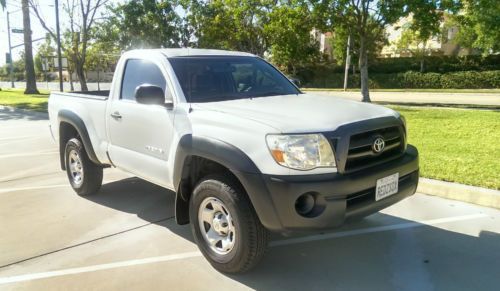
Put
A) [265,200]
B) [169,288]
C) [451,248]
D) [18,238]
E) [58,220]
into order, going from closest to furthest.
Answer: [265,200], [169,288], [451,248], [18,238], [58,220]

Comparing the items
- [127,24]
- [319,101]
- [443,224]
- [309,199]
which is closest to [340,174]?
[309,199]

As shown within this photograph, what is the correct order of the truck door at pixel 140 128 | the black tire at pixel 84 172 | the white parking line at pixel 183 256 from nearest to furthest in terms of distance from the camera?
the white parking line at pixel 183 256 → the truck door at pixel 140 128 → the black tire at pixel 84 172

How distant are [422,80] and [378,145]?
1309 inches

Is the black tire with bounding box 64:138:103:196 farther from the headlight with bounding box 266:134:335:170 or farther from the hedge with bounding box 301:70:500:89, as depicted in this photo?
the hedge with bounding box 301:70:500:89

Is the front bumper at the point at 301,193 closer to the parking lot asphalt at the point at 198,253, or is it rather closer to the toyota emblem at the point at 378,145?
the toyota emblem at the point at 378,145

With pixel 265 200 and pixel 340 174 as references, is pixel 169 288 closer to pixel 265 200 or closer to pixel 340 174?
pixel 265 200

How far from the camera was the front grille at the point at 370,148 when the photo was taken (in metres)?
3.34

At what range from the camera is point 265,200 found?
3.15 m

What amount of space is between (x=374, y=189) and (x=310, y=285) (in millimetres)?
887

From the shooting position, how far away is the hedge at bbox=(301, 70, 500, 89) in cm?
3161

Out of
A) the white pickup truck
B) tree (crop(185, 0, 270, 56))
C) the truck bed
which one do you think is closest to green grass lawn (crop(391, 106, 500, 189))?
the white pickup truck

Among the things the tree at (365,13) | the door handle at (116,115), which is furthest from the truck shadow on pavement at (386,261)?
the tree at (365,13)

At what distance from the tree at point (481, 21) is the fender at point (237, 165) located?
50.2 feet

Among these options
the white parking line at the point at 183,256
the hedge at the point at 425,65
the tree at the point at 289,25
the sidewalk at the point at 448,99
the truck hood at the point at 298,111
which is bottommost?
the white parking line at the point at 183,256
